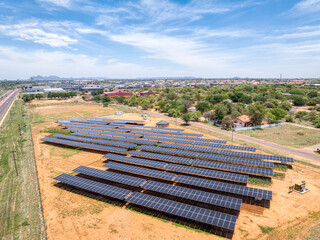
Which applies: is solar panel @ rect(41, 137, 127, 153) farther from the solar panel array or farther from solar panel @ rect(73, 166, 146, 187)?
solar panel @ rect(73, 166, 146, 187)

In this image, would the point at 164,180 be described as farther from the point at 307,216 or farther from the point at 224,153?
the point at 307,216

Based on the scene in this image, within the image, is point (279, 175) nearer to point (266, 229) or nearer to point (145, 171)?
point (266, 229)

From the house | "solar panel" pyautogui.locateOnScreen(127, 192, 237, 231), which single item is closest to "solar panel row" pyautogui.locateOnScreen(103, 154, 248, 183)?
"solar panel" pyautogui.locateOnScreen(127, 192, 237, 231)

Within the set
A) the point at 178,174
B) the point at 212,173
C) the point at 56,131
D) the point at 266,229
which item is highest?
the point at 212,173

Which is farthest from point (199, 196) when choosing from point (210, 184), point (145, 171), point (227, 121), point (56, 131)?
point (56, 131)

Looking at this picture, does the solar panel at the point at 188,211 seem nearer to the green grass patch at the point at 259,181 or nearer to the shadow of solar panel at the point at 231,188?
the shadow of solar panel at the point at 231,188

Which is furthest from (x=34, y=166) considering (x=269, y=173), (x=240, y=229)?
(x=269, y=173)

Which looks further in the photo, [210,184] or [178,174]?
[178,174]
